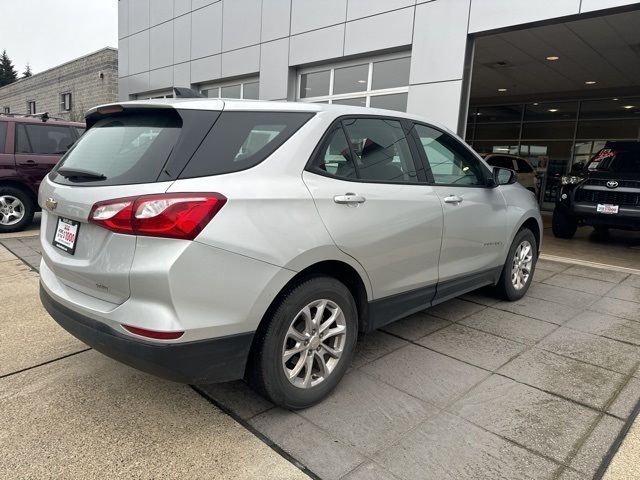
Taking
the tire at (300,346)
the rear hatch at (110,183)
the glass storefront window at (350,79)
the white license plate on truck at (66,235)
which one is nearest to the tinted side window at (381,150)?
the tire at (300,346)

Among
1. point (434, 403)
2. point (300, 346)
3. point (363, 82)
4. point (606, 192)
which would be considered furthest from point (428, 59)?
point (300, 346)

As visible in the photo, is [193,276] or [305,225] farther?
[305,225]

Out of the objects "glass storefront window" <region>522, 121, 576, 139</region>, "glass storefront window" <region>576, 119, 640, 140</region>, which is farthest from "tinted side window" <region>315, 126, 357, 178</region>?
"glass storefront window" <region>522, 121, 576, 139</region>

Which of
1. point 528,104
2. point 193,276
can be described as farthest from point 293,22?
point 528,104

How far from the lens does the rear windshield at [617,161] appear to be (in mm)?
8328

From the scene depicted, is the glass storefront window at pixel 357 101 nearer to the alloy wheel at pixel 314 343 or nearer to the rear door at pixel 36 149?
the rear door at pixel 36 149

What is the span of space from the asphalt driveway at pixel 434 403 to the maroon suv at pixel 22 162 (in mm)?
4816

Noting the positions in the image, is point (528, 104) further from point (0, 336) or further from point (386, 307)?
point (0, 336)

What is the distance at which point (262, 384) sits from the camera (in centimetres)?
238

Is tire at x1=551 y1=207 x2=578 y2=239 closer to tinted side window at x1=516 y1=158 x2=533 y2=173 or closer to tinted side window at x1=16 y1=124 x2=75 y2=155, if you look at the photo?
tinted side window at x1=516 y1=158 x2=533 y2=173

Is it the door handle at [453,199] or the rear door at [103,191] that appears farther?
the door handle at [453,199]

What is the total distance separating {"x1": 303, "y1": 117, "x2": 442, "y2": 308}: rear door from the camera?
2613mm

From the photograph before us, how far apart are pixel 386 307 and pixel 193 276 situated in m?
1.43

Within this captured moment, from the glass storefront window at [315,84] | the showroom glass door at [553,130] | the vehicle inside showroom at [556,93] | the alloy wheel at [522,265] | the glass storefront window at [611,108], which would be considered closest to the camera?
the alloy wheel at [522,265]
